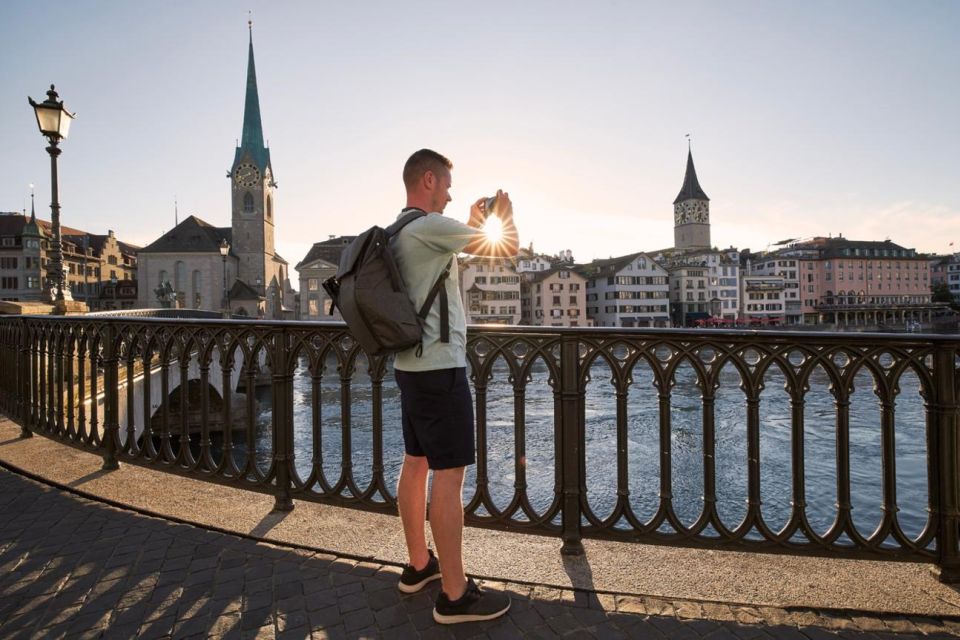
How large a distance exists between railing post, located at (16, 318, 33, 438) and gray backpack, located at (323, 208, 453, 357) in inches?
208

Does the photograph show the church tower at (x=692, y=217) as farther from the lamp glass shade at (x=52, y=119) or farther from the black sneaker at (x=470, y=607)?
the black sneaker at (x=470, y=607)

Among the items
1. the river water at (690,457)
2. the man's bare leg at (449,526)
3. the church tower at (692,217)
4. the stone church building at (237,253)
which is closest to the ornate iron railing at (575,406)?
the man's bare leg at (449,526)

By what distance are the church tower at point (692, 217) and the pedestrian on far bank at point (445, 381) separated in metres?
138

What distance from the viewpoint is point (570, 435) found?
3219 millimetres

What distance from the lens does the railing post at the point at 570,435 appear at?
3211 millimetres

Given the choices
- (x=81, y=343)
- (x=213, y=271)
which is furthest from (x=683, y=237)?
(x=81, y=343)

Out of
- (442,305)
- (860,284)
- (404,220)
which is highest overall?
(860,284)

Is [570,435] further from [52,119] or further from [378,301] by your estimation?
[52,119]

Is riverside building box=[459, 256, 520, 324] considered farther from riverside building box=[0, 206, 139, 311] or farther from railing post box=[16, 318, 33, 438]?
railing post box=[16, 318, 33, 438]

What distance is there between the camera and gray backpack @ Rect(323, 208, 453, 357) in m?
2.45

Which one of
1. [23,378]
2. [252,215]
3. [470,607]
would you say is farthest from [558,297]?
[470,607]

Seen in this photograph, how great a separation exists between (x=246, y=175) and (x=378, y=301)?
86.8 metres

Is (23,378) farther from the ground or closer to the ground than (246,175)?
closer to the ground

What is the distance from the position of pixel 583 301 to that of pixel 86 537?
8483cm
